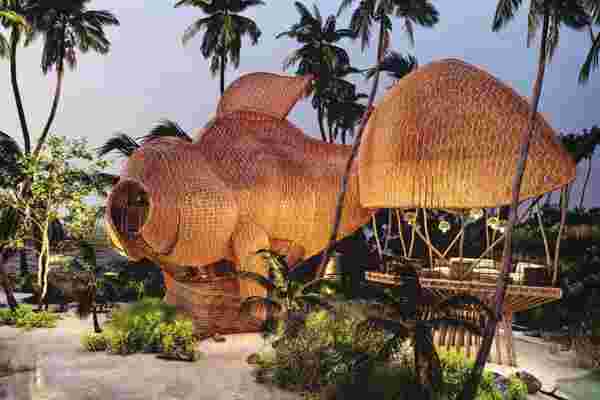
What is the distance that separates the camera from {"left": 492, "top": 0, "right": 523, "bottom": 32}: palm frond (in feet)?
27.1

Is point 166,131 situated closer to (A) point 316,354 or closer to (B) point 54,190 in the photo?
(B) point 54,190

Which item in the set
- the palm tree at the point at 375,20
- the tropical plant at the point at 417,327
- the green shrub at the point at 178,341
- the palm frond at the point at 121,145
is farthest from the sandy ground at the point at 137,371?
the palm frond at the point at 121,145

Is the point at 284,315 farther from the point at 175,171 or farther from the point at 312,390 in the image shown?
the point at 175,171

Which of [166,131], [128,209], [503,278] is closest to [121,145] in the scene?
[166,131]

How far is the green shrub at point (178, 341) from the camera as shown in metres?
9.39

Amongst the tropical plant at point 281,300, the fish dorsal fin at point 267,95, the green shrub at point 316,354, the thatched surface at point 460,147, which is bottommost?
the green shrub at point 316,354

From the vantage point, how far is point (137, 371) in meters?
8.50

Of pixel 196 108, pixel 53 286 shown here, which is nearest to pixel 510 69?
pixel 196 108

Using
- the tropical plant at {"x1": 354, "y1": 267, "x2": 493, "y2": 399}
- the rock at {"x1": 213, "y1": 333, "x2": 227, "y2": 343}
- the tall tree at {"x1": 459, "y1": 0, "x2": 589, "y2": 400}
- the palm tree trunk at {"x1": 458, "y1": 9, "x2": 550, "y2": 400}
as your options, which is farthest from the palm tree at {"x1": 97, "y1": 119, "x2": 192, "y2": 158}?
the palm tree trunk at {"x1": 458, "y1": 9, "x2": 550, "y2": 400}

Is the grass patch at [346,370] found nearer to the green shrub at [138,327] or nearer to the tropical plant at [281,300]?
the tropical plant at [281,300]

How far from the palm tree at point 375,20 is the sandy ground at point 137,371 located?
3285 millimetres

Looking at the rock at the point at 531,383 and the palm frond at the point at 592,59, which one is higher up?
the palm frond at the point at 592,59

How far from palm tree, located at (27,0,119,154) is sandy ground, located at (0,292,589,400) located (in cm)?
1204

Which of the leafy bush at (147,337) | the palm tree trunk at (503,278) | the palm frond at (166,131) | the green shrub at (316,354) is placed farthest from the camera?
the palm frond at (166,131)
